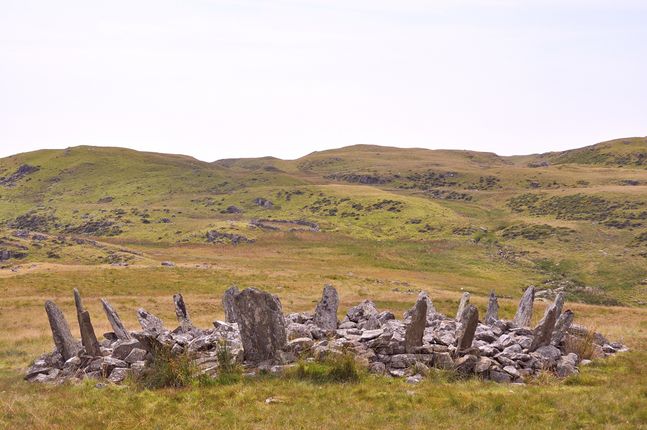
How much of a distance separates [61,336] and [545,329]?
21208 mm

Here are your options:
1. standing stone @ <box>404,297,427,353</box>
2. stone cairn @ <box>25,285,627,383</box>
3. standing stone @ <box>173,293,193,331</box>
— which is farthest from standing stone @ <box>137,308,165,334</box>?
standing stone @ <box>404,297,427,353</box>

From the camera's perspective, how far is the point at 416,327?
22.6m

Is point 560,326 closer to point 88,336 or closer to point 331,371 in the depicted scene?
point 331,371

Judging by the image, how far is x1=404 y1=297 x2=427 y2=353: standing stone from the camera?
22.5 metres

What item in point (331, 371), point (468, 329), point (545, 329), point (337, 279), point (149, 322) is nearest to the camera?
point (331, 371)

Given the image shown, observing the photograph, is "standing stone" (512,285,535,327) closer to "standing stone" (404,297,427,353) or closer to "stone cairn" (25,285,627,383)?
"stone cairn" (25,285,627,383)

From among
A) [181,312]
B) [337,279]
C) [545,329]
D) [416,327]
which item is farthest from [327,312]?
[337,279]

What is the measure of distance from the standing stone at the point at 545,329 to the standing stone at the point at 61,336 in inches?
785

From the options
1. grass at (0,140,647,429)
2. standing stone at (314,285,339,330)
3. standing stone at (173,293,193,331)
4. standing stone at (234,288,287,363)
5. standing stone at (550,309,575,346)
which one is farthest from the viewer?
standing stone at (173,293,193,331)

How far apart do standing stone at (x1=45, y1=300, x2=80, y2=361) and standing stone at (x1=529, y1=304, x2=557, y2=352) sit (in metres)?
19.9

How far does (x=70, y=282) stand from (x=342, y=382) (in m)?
46.7

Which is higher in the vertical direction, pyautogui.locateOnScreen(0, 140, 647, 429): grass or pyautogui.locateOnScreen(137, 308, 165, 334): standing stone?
pyautogui.locateOnScreen(137, 308, 165, 334): standing stone

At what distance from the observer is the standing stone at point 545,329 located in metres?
23.5

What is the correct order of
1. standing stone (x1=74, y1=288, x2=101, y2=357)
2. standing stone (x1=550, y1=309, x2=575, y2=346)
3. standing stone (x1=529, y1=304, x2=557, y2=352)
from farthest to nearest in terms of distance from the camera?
standing stone (x1=550, y1=309, x2=575, y2=346) < standing stone (x1=74, y1=288, x2=101, y2=357) < standing stone (x1=529, y1=304, x2=557, y2=352)
